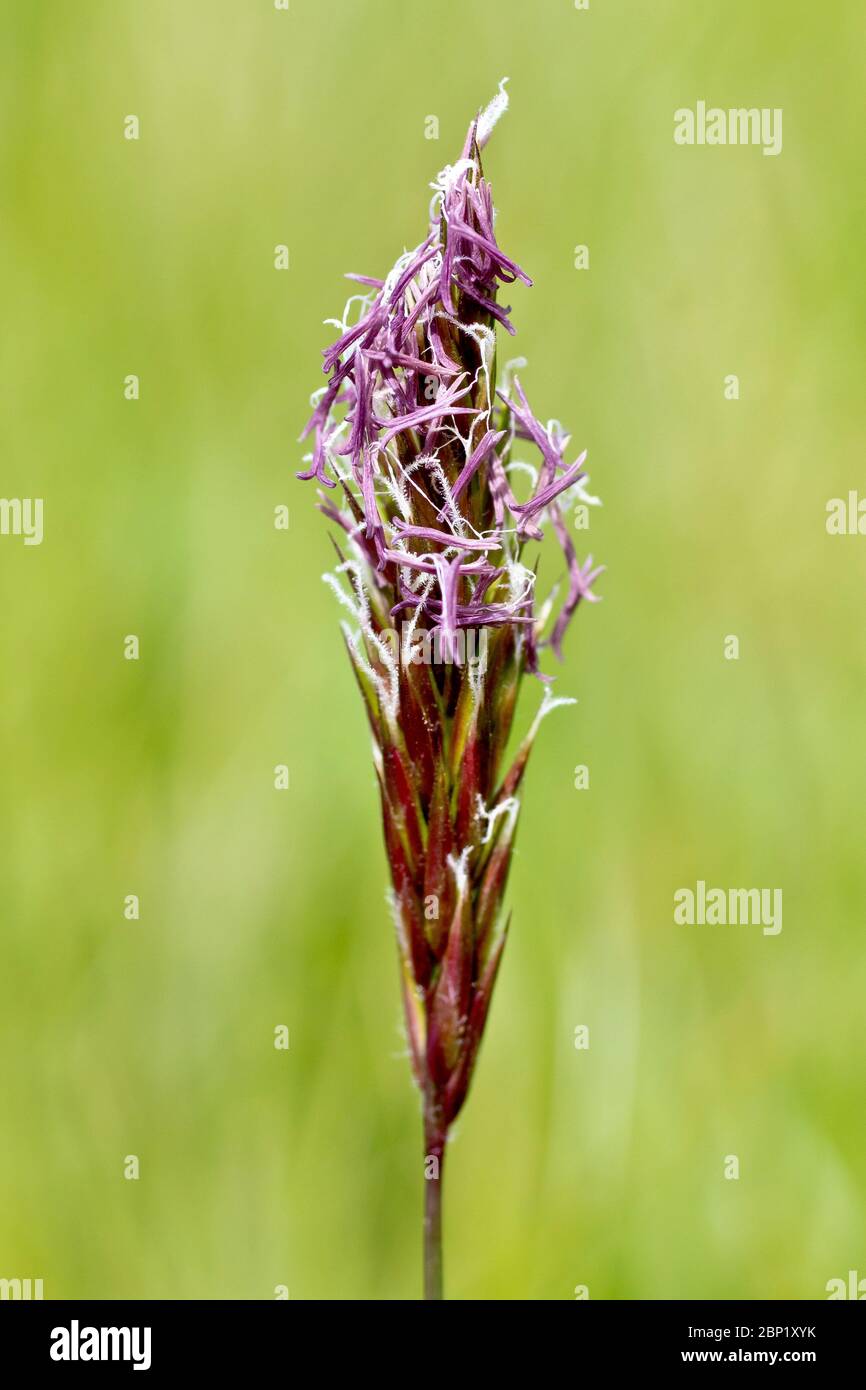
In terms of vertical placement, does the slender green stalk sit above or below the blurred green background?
below

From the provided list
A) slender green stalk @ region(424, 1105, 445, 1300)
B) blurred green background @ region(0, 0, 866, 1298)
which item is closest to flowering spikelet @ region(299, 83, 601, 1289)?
slender green stalk @ region(424, 1105, 445, 1300)

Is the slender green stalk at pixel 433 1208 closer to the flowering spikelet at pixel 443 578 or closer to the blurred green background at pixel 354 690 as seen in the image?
the flowering spikelet at pixel 443 578

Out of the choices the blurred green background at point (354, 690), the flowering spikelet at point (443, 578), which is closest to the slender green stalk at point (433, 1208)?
the flowering spikelet at point (443, 578)

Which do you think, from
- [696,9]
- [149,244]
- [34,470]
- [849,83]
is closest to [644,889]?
[34,470]

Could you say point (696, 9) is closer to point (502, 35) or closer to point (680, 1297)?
point (502, 35)

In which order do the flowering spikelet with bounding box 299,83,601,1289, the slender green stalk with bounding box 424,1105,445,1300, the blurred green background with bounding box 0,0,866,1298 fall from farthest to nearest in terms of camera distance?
the blurred green background with bounding box 0,0,866,1298 < the slender green stalk with bounding box 424,1105,445,1300 < the flowering spikelet with bounding box 299,83,601,1289

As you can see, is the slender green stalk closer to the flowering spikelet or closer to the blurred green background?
the flowering spikelet
